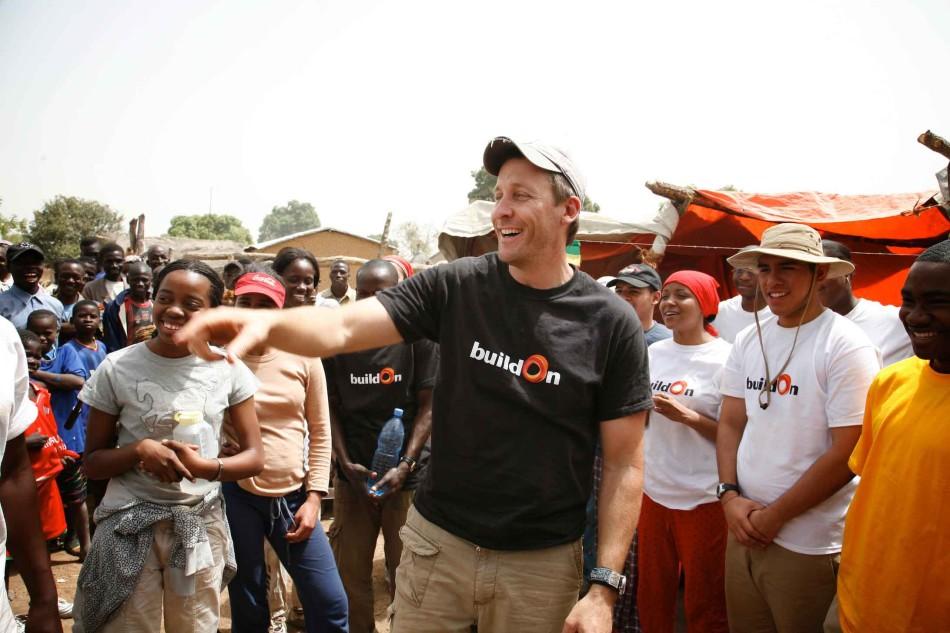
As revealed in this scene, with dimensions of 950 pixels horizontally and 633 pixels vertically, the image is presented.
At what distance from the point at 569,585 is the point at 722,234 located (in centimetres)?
657

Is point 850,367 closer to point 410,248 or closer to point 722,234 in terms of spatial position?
point 722,234

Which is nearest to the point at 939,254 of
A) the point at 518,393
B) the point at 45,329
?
the point at 518,393

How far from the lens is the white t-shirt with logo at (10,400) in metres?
1.81

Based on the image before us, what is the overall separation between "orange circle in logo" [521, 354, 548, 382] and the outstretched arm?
440 mm

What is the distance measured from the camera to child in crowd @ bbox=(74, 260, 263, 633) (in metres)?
2.54

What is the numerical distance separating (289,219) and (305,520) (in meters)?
141

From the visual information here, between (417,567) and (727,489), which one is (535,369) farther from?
(727,489)

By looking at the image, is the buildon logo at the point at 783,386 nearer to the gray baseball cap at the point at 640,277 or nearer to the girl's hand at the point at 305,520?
the gray baseball cap at the point at 640,277

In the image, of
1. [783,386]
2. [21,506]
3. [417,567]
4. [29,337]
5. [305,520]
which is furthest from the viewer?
[29,337]

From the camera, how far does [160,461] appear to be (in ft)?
8.29

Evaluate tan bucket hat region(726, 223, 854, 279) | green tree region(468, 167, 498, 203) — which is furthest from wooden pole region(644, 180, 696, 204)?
green tree region(468, 167, 498, 203)

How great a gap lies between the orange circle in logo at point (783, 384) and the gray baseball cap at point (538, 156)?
4.65 ft

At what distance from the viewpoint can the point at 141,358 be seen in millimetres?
2727

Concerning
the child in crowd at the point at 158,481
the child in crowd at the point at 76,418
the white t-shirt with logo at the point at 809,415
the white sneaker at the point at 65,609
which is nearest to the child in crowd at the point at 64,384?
the child in crowd at the point at 76,418
